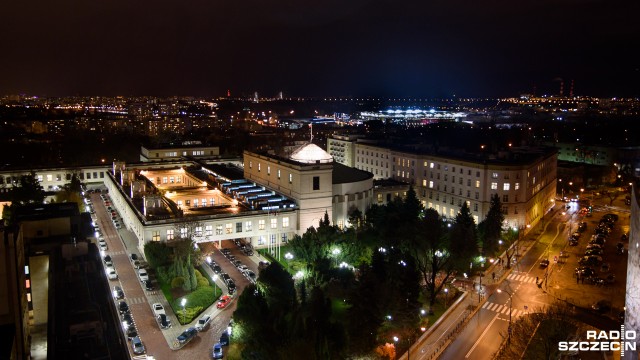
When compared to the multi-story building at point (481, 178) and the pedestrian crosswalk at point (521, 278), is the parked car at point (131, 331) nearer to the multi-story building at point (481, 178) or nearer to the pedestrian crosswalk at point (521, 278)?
the pedestrian crosswalk at point (521, 278)

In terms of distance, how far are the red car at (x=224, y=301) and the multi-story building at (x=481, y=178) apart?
28.2m

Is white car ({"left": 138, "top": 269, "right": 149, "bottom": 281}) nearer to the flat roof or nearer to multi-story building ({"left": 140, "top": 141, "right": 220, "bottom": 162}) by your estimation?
the flat roof

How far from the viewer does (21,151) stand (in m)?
91.6

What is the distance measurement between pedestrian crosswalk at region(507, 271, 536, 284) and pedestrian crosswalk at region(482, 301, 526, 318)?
5.52m

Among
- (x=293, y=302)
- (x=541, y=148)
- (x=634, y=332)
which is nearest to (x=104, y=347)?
(x=293, y=302)

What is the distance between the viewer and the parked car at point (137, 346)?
2747 cm

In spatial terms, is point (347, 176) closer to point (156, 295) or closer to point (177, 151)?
point (156, 295)

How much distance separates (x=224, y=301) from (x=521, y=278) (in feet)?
71.7

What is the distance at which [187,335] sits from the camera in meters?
29.4

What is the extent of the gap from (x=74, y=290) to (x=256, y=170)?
119 ft

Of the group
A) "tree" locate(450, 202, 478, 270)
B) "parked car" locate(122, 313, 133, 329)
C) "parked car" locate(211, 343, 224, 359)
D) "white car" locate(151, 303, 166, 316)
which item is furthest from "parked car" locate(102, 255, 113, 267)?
"tree" locate(450, 202, 478, 270)

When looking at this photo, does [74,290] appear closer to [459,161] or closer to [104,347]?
[104,347]

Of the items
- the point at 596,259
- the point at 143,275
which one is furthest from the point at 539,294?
the point at 143,275

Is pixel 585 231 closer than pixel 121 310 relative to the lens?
No
